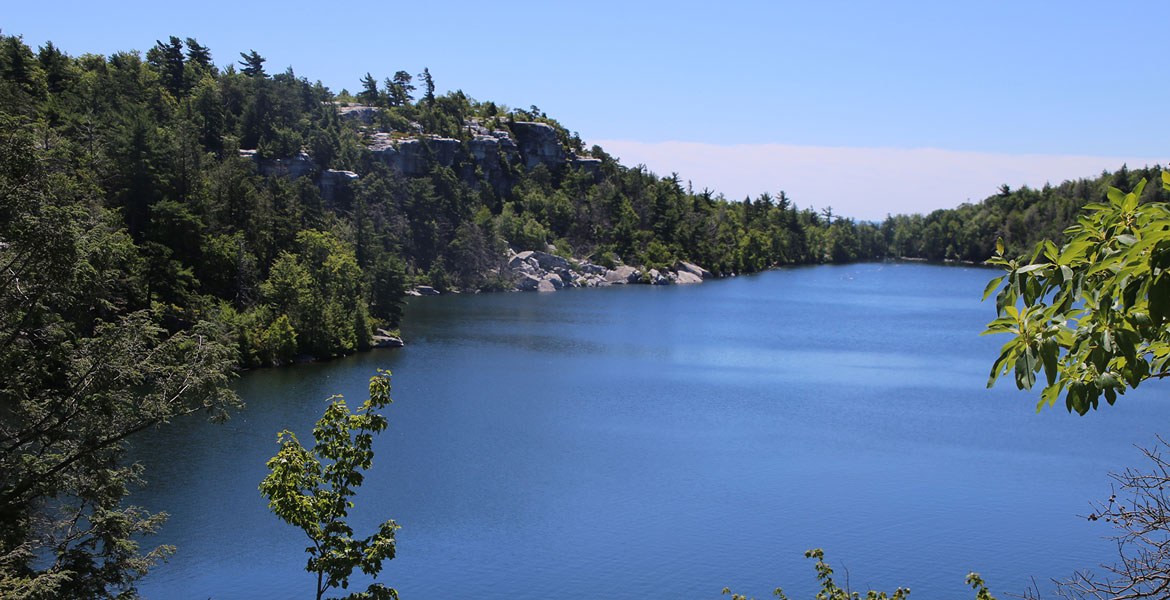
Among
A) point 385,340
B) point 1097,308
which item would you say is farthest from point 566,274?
point 1097,308

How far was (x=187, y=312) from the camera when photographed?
35.8 m

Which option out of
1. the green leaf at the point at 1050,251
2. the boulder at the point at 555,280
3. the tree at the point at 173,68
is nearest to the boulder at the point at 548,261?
the boulder at the point at 555,280

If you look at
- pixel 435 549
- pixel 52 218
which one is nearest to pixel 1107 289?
pixel 52 218

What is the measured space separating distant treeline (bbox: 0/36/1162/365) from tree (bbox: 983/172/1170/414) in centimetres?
1307

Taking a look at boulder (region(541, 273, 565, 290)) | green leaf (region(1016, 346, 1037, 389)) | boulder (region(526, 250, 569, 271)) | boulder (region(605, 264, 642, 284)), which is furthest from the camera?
boulder (region(605, 264, 642, 284))

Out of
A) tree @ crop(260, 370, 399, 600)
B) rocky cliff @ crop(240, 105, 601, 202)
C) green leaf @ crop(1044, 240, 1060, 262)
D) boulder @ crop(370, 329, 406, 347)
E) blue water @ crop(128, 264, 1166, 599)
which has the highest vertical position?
rocky cliff @ crop(240, 105, 601, 202)

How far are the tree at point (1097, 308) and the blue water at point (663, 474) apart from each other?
14741 millimetres

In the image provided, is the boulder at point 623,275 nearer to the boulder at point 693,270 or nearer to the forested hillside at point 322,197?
the forested hillside at point 322,197

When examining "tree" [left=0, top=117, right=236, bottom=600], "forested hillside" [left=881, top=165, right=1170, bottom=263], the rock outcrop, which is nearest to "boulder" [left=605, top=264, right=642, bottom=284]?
the rock outcrop

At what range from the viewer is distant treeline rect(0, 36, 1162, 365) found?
38.7 metres

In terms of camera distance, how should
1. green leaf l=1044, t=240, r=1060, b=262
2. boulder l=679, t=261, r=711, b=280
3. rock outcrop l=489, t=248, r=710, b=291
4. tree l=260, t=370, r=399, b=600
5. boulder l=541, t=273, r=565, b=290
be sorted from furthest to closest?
boulder l=679, t=261, r=711, b=280 < boulder l=541, t=273, r=565, b=290 < rock outcrop l=489, t=248, r=710, b=291 < tree l=260, t=370, r=399, b=600 < green leaf l=1044, t=240, r=1060, b=262

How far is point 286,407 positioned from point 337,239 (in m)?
23.9

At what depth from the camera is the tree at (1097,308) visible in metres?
3.54

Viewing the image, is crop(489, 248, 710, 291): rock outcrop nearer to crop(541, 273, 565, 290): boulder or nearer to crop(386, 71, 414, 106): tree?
crop(541, 273, 565, 290): boulder
